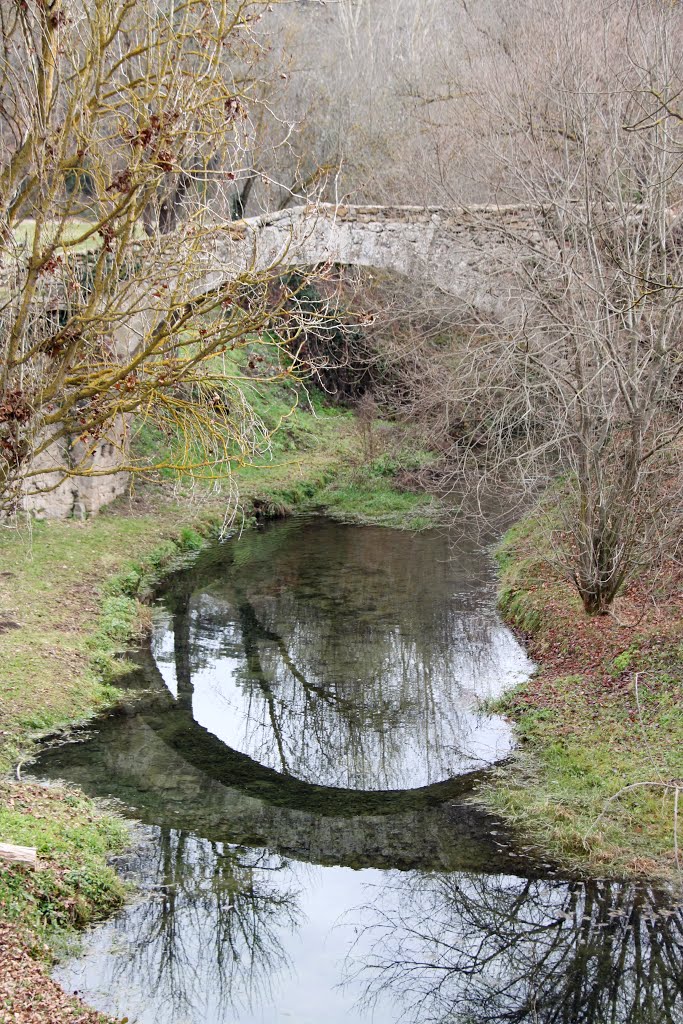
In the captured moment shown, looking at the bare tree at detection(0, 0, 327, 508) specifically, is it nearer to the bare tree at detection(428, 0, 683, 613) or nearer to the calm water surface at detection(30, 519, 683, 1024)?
the calm water surface at detection(30, 519, 683, 1024)

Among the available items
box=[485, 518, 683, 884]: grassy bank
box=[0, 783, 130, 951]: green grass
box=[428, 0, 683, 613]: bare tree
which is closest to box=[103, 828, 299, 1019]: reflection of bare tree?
box=[0, 783, 130, 951]: green grass

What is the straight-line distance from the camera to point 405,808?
28.5ft

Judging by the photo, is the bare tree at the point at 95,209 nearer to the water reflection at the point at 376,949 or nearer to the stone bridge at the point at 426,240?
the stone bridge at the point at 426,240

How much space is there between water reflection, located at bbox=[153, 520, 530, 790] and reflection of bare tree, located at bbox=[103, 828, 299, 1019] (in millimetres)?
1787

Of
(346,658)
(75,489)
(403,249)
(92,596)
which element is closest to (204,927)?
(346,658)

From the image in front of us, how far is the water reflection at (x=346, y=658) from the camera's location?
32.3 ft

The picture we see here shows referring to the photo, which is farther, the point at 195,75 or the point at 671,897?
the point at 671,897

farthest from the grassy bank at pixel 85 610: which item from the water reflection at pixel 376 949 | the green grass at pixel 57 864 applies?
the water reflection at pixel 376 949

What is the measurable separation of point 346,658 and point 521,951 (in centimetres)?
561

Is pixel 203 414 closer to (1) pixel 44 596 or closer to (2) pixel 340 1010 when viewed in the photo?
(2) pixel 340 1010

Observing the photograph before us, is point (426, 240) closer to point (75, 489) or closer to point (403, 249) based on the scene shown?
point (403, 249)

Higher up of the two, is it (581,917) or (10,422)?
(10,422)

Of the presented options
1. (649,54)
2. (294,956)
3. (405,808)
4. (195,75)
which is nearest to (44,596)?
(405,808)

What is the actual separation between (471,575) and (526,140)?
271 inches
